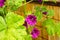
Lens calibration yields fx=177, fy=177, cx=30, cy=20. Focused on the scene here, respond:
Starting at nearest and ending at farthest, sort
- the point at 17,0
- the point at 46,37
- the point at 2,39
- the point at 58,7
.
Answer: the point at 2,39, the point at 17,0, the point at 58,7, the point at 46,37

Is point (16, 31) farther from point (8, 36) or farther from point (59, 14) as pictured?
point (59, 14)

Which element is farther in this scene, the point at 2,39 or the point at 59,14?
the point at 59,14

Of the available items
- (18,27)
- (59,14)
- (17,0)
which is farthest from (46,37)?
(18,27)

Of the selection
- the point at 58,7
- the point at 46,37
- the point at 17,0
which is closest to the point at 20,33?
the point at 17,0

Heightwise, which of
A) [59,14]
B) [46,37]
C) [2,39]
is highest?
[2,39]

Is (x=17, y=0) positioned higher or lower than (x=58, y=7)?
higher

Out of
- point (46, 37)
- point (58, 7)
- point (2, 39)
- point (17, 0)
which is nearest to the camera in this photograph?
point (2, 39)

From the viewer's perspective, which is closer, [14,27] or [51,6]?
[14,27]

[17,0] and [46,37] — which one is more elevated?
[17,0]

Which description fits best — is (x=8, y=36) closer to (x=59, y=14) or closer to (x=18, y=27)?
(x=18, y=27)
